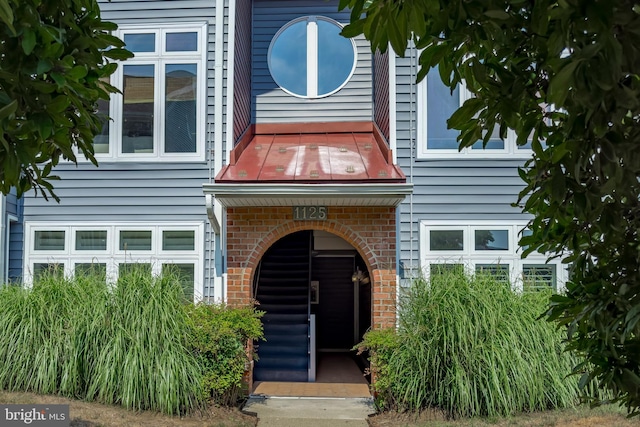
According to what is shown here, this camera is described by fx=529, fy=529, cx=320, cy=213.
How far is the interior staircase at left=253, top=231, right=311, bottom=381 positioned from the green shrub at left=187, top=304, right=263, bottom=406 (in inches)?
68.9

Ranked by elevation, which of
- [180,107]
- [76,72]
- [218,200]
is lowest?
[76,72]

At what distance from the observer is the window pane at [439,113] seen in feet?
26.0

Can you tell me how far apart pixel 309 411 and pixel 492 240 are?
11.8ft

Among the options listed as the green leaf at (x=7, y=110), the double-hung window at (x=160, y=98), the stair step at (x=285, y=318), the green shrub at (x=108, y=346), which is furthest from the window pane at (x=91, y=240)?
the green leaf at (x=7, y=110)

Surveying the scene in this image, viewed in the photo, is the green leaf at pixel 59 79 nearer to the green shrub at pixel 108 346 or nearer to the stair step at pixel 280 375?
the green shrub at pixel 108 346

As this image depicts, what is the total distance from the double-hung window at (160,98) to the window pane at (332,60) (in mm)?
2182

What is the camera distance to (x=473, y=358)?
612 centimetres

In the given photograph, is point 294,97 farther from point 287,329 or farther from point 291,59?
point 287,329

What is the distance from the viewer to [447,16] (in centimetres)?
162

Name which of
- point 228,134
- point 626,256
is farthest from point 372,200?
point 626,256

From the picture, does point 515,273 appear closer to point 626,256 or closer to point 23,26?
point 626,256

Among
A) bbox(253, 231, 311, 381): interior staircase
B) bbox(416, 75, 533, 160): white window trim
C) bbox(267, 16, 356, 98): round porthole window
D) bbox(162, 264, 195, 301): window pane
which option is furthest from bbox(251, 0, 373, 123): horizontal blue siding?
bbox(162, 264, 195, 301): window pane

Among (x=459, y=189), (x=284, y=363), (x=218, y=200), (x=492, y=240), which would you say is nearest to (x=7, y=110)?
(x=218, y=200)

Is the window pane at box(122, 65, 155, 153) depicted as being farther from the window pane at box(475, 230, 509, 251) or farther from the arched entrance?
the window pane at box(475, 230, 509, 251)
